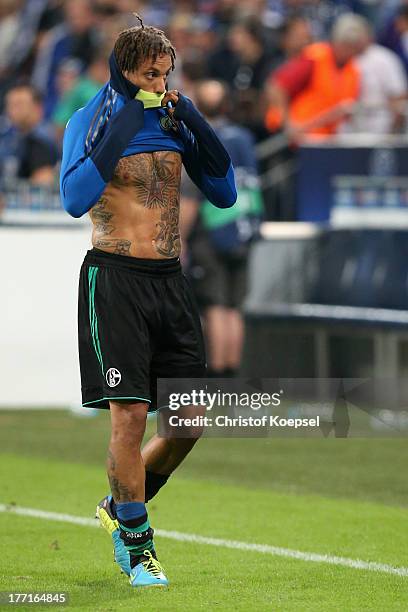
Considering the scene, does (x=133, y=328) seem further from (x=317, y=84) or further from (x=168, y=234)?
(x=317, y=84)

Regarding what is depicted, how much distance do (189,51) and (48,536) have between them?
996cm

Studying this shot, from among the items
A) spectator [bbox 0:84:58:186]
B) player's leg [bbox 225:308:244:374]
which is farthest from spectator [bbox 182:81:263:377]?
Result: spectator [bbox 0:84:58:186]

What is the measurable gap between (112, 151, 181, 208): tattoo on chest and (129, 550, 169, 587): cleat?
1481 mm

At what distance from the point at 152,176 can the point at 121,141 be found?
299 millimetres

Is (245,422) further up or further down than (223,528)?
further up

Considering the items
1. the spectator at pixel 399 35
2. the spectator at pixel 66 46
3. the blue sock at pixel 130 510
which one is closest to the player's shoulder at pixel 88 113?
the blue sock at pixel 130 510

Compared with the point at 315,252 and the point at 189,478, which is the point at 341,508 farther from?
the point at 315,252

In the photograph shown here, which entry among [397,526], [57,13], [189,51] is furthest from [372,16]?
[397,526]

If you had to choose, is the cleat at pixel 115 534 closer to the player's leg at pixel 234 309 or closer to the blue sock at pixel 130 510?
the blue sock at pixel 130 510

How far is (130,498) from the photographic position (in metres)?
6.43

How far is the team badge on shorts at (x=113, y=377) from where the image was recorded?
6402 millimetres

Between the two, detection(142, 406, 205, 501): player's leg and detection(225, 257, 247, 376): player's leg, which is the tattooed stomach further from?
detection(225, 257, 247, 376): player's leg

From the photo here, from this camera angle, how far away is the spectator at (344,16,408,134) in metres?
15.3

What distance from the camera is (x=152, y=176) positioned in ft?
21.5
